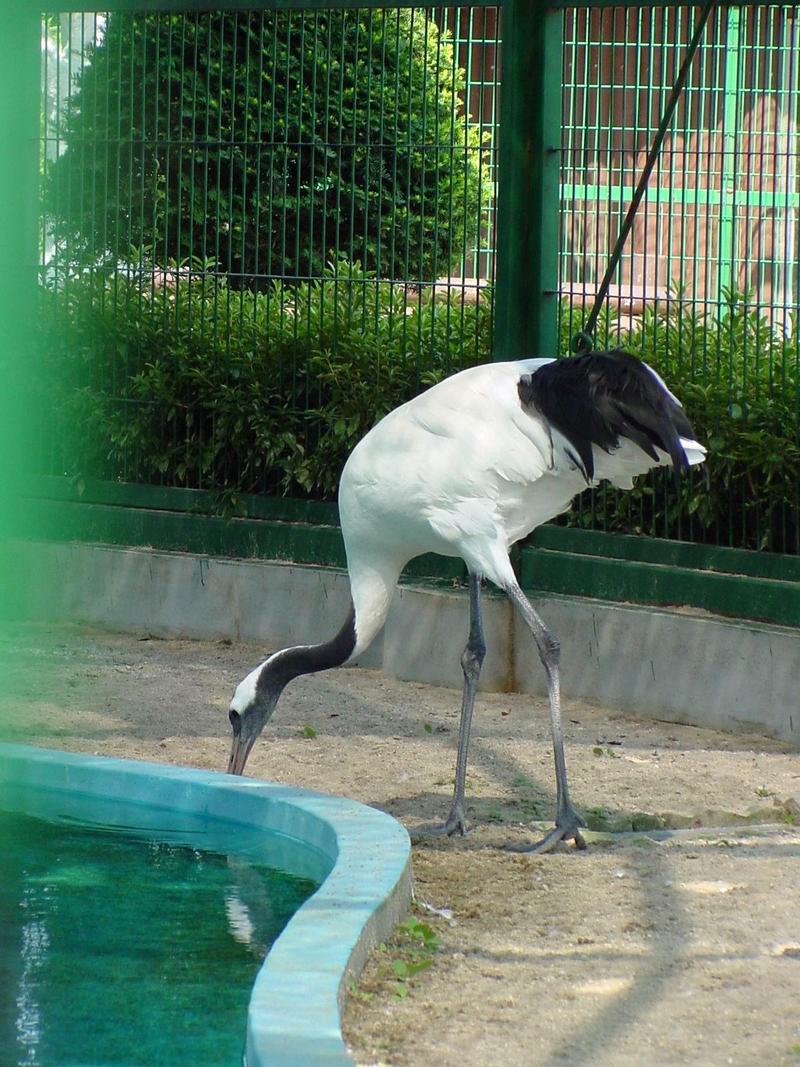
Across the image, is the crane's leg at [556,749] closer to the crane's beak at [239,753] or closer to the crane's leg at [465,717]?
the crane's leg at [465,717]

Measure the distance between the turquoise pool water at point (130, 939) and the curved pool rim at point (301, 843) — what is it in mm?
110

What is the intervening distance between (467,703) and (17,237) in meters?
4.67

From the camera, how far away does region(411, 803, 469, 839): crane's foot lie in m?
5.41

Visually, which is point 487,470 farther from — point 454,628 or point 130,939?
point 454,628

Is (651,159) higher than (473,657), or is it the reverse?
(651,159)

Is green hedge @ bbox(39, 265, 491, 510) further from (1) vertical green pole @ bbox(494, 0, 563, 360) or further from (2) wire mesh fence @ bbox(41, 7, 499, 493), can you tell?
(1) vertical green pole @ bbox(494, 0, 563, 360)

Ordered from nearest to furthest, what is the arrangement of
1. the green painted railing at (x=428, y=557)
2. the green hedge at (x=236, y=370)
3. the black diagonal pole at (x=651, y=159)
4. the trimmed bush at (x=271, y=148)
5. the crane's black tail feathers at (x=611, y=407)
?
the crane's black tail feathers at (x=611, y=407)
the black diagonal pole at (x=651, y=159)
the green painted railing at (x=428, y=557)
the trimmed bush at (x=271, y=148)
the green hedge at (x=236, y=370)

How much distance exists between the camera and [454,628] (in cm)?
757

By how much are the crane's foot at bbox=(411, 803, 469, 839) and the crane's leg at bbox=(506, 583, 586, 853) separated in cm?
24

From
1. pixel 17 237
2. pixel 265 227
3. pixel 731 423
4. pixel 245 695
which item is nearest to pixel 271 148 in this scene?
pixel 265 227

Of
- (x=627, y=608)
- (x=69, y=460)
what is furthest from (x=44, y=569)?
(x=627, y=608)

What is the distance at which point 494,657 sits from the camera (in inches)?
296

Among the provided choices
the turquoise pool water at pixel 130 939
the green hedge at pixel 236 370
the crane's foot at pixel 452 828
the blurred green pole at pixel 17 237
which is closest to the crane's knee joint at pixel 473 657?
the crane's foot at pixel 452 828

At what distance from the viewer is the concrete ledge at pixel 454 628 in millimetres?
Result: 6793
